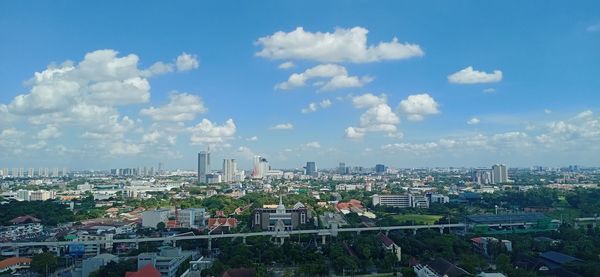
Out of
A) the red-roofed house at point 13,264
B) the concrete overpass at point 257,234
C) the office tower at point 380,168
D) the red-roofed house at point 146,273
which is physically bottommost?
the red-roofed house at point 13,264

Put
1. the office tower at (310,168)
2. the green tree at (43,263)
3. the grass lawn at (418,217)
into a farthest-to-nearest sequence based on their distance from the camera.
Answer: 1. the office tower at (310,168)
2. the grass lawn at (418,217)
3. the green tree at (43,263)

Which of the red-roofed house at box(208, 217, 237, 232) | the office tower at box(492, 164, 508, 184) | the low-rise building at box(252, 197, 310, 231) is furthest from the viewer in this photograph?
the office tower at box(492, 164, 508, 184)

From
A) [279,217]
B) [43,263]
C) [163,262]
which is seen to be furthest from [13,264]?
[279,217]

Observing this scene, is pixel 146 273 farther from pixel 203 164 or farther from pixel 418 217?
pixel 203 164

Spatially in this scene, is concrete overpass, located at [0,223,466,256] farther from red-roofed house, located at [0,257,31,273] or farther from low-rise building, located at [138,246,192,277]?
low-rise building, located at [138,246,192,277]

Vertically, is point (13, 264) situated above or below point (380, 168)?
below

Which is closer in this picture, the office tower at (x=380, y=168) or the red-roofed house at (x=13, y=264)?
the red-roofed house at (x=13, y=264)

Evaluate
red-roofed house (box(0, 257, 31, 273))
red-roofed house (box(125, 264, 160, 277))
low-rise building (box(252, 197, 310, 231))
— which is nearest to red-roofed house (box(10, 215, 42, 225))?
red-roofed house (box(0, 257, 31, 273))

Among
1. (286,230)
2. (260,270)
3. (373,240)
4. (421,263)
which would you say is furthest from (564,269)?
(286,230)

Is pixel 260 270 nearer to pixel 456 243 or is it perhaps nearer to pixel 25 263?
pixel 456 243

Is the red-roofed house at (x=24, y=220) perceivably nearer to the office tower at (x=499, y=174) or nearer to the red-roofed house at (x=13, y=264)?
the red-roofed house at (x=13, y=264)

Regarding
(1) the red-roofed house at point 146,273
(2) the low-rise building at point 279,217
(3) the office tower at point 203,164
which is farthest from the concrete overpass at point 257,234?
(3) the office tower at point 203,164
